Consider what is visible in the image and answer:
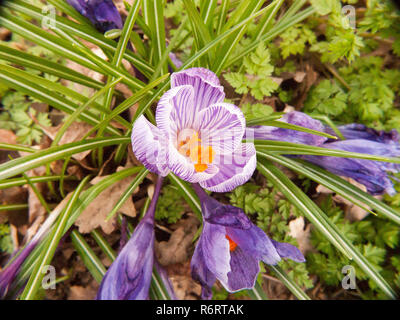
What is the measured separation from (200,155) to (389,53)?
1.62 meters

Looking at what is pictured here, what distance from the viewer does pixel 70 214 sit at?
3.20 ft

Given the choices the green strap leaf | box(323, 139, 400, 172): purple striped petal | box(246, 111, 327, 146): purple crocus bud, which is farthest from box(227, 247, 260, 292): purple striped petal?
box(323, 139, 400, 172): purple striped petal

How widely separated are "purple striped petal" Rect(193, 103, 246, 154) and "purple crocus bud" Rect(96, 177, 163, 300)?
42 centimetres

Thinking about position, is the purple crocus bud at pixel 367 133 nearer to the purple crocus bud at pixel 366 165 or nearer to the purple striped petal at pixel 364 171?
the purple crocus bud at pixel 366 165

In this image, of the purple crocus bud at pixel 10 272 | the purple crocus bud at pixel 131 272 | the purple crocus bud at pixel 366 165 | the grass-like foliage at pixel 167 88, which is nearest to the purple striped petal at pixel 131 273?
the purple crocus bud at pixel 131 272

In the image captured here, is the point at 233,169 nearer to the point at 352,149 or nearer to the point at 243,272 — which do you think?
the point at 243,272

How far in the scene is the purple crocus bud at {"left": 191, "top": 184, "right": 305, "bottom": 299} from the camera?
847 mm

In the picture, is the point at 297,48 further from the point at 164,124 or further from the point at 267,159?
the point at 164,124

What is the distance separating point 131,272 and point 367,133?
1192mm

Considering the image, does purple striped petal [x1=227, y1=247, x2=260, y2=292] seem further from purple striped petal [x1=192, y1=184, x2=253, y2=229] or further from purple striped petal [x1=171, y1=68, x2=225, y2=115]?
purple striped petal [x1=171, y1=68, x2=225, y2=115]

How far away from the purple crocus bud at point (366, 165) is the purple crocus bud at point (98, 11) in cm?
100

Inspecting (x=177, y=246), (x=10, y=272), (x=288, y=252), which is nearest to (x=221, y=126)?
(x=288, y=252)

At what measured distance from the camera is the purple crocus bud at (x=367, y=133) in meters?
1.22

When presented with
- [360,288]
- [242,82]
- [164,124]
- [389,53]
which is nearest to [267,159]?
[242,82]
